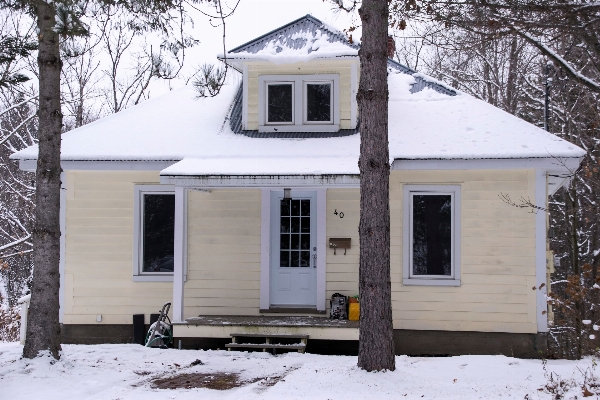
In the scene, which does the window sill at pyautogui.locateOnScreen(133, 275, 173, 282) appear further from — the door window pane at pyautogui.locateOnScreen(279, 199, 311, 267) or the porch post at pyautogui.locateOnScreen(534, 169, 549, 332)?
the porch post at pyautogui.locateOnScreen(534, 169, 549, 332)

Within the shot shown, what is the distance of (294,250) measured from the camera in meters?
12.0

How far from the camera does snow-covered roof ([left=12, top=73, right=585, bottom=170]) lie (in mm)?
10727

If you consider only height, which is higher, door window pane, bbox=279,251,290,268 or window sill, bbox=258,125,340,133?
window sill, bbox=258,125,340,133

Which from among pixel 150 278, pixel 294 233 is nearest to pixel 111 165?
pixel 150 278

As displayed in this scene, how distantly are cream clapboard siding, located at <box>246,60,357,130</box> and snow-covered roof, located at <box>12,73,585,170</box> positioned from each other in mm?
469

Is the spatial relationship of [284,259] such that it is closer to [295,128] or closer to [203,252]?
[203,252]

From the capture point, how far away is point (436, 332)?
1115 centimetres

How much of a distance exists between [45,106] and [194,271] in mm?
4209

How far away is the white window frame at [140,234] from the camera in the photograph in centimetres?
1188

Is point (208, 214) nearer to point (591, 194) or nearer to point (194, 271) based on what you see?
point (194, 271)

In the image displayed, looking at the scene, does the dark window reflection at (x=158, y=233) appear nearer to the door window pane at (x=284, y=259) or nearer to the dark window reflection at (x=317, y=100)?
the door window pane at (x=284, y=259)

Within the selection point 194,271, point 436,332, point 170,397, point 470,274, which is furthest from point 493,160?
point 170,397

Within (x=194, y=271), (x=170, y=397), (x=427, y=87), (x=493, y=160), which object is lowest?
(x=170, y=397)

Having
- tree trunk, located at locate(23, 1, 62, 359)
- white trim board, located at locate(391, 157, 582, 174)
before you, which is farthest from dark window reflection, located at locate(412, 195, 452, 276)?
tree trunk, located at locate(23, 1, 62, 359)
